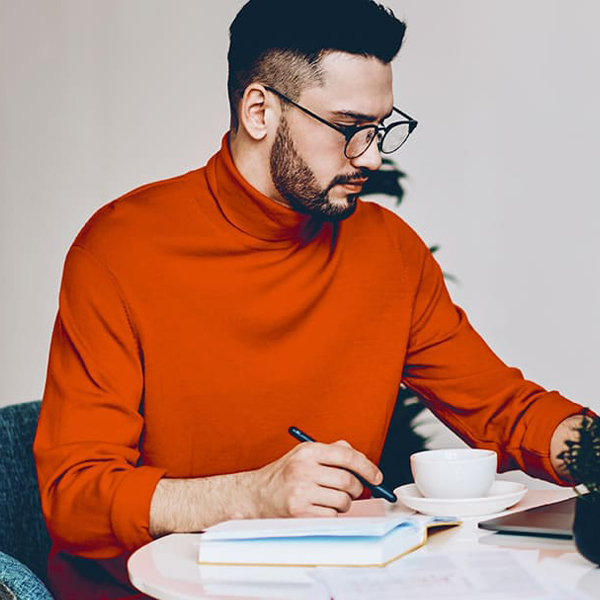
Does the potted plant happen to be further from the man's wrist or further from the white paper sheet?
the man's wrist

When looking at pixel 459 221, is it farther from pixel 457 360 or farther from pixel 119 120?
pixel 119 120

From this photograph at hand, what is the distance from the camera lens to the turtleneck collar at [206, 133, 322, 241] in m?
1.72

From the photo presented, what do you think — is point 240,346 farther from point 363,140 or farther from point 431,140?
point 431,140

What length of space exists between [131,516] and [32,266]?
209 centimetres

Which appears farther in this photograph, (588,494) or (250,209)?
(250,209)

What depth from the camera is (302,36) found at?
1.71 m

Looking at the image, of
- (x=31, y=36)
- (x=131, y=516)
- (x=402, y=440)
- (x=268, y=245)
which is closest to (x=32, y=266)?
(x=31, y=36)

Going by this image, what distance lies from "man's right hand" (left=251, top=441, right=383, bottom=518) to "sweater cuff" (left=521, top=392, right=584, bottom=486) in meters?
0.41

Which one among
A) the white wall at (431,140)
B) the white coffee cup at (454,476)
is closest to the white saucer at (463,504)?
the white coffee cup at (454,476)

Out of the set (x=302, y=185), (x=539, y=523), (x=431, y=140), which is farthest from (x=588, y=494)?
(x=431, y=140)

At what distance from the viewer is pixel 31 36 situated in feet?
10.8

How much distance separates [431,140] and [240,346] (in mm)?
1242

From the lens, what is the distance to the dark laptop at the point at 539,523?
45.1 inches

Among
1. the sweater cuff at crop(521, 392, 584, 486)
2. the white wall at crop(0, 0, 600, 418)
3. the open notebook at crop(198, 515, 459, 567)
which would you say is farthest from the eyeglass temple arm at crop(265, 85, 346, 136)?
the white wall at crop(0, 0, 600, 418)
